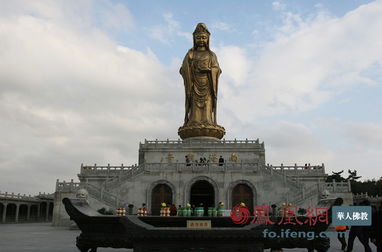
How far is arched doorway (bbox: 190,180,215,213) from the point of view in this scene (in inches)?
1176

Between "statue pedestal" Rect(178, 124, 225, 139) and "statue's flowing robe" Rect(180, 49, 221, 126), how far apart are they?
137 centimetres

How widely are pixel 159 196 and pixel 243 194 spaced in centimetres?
693

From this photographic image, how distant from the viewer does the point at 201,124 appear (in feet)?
126

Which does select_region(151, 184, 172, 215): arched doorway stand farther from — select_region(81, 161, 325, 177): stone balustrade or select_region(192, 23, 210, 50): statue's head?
select_region(192, 23, 210, 50): statue's head

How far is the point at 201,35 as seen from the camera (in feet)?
135

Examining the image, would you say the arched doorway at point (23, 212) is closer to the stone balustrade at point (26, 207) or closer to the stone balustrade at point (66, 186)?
the stone balustrade at point (26, 207)

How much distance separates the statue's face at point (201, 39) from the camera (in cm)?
4119

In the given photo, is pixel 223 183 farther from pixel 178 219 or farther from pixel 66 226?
pixel 178 219

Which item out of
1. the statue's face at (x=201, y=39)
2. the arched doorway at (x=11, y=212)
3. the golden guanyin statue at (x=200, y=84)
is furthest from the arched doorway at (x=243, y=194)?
the arched doorway at (x=11, y=212)

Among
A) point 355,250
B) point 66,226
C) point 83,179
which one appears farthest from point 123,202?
point 355,250

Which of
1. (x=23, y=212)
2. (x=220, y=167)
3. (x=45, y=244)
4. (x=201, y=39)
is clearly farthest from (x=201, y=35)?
(x=23, y=212)

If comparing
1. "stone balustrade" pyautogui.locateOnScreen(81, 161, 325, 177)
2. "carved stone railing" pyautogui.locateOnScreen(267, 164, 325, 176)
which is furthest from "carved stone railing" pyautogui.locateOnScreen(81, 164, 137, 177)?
"carved stone railing" pyautogui.locateOnScreen(267, 164, 325, 176)

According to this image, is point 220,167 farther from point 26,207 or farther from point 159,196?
point 26,207

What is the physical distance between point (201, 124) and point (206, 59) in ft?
25.6
